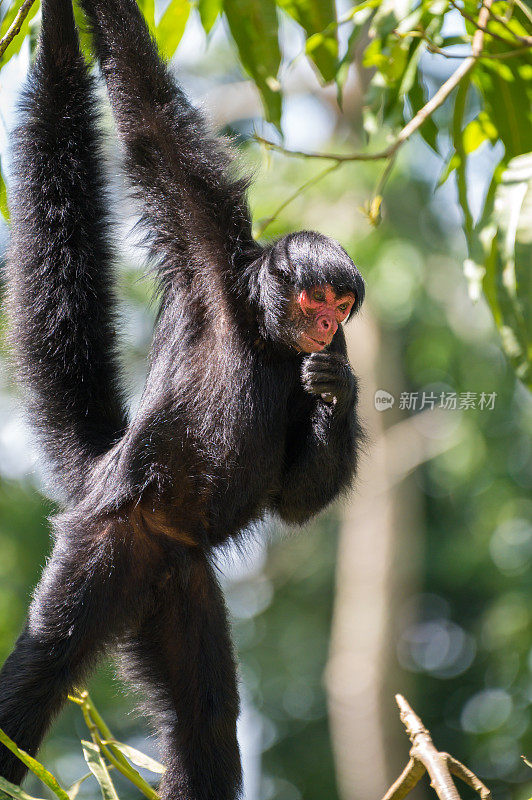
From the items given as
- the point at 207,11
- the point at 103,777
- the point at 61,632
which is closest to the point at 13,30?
the point at 207,11

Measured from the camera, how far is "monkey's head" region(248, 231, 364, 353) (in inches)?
159

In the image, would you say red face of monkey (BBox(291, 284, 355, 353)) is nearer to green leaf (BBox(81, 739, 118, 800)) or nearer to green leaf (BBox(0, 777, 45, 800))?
green leaf (BBox(81, 739, 118, 800))

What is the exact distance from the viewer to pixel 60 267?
4504 millimetres

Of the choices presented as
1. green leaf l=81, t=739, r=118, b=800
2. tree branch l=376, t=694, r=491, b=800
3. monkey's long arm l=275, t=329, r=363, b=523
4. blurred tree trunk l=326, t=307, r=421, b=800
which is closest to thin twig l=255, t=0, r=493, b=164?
monkey's long arm l=275, t=329, r=363, b=523

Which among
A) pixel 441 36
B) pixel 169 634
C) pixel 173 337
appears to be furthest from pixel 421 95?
pixel 169 634

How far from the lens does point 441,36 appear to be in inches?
207

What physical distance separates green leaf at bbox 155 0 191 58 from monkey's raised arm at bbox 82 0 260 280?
916 millimetres

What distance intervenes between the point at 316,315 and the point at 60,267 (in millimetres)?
1359

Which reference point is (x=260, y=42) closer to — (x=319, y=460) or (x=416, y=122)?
(x=416, y=122)

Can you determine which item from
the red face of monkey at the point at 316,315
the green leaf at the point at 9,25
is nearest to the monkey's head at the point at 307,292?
the red face of monkey at the point at 316,315

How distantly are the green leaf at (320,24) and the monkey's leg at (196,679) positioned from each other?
2958mm

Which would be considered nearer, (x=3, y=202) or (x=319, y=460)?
(x=319, y=460)

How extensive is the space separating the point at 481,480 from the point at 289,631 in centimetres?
590

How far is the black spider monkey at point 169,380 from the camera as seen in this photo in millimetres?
3979
